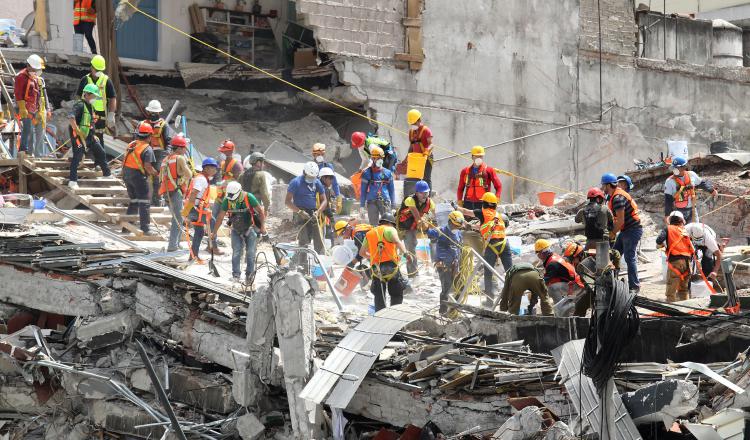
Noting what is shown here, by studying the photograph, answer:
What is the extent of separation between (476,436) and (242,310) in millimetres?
3402

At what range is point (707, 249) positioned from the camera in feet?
50.7

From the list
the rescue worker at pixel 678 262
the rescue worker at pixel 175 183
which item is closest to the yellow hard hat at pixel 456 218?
the rescue worker at pixel 678 262

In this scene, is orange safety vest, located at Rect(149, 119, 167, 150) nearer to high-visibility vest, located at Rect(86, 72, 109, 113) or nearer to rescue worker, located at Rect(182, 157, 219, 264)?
high-visibility vest, located at Rect(86, 72, 109, 113)

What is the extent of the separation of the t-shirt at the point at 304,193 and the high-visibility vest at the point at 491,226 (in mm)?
2446

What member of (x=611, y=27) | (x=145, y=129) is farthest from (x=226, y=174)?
(x=611, y=27)

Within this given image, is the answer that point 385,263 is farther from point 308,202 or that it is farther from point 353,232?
point 308,202

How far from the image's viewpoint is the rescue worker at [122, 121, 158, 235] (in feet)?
54.0

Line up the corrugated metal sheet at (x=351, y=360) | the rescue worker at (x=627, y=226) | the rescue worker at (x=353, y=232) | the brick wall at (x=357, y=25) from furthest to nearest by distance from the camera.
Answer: the brick wall at (x=357, y=25), the rescue worker at (x=353, y=232), the rescue worker at (x=627, y=226), the corrugated metal sheet at (x=351, y=360)

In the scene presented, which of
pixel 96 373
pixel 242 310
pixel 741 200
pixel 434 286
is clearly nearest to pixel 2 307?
pixel 96 373

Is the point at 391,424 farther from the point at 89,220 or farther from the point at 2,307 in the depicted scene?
the point at 89,220

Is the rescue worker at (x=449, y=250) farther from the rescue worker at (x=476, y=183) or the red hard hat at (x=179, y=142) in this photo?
the red hard hat at (x=179, y=142)

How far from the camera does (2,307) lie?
50.2ft

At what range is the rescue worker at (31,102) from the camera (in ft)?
58.6

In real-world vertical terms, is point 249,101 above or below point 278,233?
above
